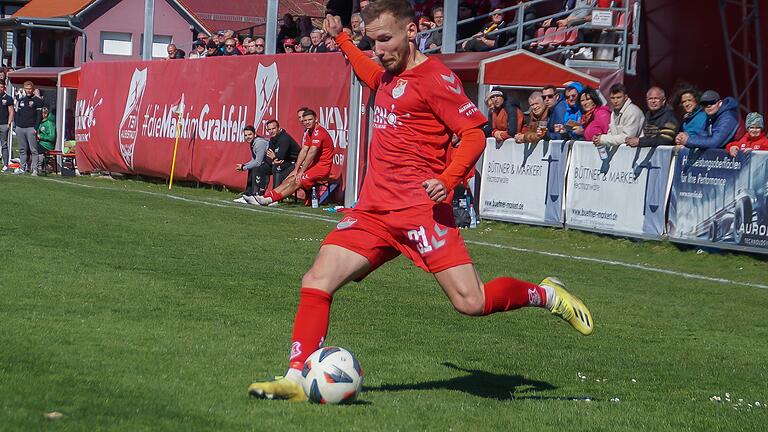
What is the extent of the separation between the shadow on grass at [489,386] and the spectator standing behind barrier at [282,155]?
16.6m

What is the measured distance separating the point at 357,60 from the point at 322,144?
635 inches

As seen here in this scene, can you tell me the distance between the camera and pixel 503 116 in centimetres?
2045

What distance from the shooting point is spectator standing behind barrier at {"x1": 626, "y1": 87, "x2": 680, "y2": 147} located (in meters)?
16.9

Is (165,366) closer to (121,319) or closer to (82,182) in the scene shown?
(121,319)

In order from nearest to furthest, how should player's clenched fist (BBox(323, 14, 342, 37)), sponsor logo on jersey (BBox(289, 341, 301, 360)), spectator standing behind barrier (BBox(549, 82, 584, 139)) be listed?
sponsor logo on jersey (BBox(289, 341, 301, 360)), player's clenched fist (BBox(323, 14, 342, 37)), spectator standing behind barrier (BBox(549, 82, 584, 139))

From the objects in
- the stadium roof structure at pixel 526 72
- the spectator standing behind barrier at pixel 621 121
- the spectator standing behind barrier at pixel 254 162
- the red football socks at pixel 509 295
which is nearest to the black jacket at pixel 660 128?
the spectator standing behind barrier at pixel 621 121

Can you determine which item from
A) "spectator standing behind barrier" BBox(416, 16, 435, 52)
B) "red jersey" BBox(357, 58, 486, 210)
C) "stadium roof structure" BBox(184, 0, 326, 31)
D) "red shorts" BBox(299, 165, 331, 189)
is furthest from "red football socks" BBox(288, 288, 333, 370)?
"stadium roof structure" BBox(184, 0, 326, 31)

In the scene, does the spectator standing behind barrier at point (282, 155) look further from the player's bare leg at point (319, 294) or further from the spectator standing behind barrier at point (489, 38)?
the player's bare leg at point (319, 294)

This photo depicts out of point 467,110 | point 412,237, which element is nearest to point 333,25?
point 467,110

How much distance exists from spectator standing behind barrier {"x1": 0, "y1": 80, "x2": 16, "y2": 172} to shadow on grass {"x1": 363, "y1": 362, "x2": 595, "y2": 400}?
27273 mm

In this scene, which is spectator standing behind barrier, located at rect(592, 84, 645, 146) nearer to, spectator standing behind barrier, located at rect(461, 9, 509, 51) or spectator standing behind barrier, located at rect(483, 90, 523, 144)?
spectator standing behind barrier, located at rect(483, 90, 523, 144)

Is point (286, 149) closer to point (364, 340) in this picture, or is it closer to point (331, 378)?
point (364, 340)

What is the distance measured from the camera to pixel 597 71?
21906 mm

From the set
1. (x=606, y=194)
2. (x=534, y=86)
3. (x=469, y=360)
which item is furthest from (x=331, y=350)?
(x=534, y=86)
